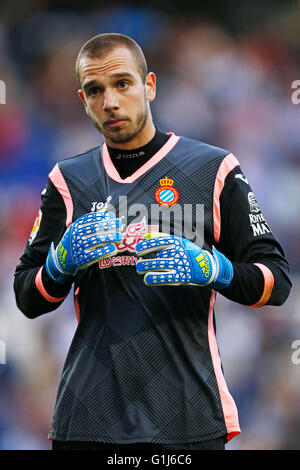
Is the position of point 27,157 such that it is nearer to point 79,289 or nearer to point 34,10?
point 34,10

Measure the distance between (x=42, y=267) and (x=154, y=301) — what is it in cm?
44

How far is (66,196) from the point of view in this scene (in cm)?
245

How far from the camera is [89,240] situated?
7.00 feet

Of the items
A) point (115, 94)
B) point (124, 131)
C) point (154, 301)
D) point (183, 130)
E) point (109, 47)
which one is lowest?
point (154, 301)

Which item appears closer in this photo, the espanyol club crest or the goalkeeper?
the goalkeeper

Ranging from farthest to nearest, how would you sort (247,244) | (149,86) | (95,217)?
(149,86) → (247,244) → (95,217)

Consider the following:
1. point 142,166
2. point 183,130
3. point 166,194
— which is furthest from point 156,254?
point 183,130

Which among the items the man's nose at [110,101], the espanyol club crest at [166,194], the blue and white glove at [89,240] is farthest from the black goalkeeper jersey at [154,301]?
the man's nose at [110,101]

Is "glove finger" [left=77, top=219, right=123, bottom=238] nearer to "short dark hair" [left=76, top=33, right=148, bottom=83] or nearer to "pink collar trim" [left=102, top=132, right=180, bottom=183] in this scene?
"pink collar trim" [left=102, top=132, right=180, bottom=183]

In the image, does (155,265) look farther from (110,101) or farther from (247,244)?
(110,101)

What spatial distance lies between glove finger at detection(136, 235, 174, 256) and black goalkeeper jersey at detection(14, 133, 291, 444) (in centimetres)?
16

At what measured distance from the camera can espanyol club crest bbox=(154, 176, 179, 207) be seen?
231 centimetres

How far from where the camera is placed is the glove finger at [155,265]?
2072mm

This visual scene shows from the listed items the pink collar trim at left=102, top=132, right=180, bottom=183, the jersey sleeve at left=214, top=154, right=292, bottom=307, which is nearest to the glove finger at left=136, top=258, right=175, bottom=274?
the jersey sleeve at left=214, top=154, right=292, bottom=307
